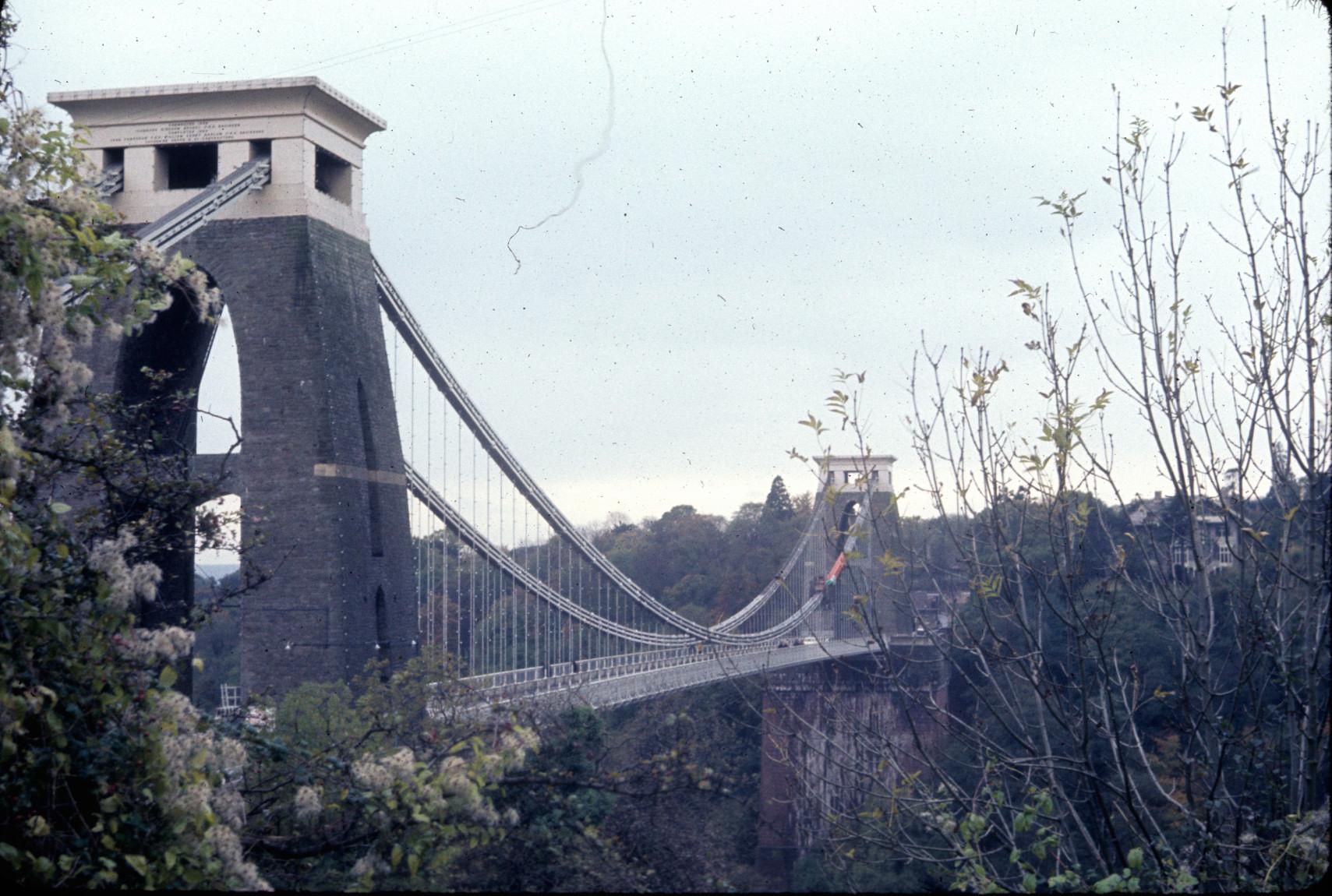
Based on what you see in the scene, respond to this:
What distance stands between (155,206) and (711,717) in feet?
37.5

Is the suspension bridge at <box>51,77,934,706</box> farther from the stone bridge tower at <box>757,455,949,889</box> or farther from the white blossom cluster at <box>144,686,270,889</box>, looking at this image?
the white blossom cluster at <box>144,686,270,889</box>

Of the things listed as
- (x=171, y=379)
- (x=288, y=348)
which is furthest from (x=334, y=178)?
(x=171, y=379)

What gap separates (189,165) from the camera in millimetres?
13727

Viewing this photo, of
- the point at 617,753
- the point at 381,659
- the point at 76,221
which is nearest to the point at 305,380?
the point at 381,659

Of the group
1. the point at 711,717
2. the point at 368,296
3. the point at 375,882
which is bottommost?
the point at 711,717

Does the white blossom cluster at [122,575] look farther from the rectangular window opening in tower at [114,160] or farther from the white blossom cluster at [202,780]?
the rectangular window opening in tower at [114,160]

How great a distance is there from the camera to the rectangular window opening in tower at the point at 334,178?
526 inches

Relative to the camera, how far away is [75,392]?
3473 millimetres

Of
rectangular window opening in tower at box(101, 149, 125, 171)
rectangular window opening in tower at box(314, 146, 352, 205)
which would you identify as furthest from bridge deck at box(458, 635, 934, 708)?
rectangular window opening in tower at box(101, 149, 125, 171)

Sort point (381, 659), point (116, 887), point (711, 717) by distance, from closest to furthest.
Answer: point (116, 887), point (381, 659), point (711, 717)

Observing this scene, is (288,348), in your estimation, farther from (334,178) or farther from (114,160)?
(114,160)

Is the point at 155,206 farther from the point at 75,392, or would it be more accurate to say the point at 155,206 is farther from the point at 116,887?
the point at 116,887

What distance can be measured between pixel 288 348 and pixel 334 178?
84.3 inches

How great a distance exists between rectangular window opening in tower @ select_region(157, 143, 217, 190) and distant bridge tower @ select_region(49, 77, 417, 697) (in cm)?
4
